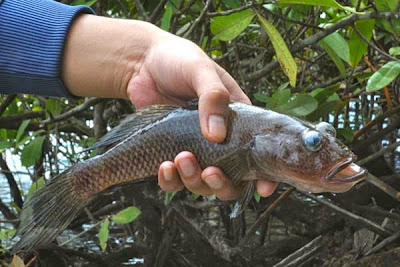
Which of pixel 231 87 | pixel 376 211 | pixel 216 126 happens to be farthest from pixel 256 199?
pixel 216 126

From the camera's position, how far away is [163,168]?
1.61m

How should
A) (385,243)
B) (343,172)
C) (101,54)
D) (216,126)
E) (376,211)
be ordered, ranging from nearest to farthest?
(343,172), (216,126), (101,54), (385,243), (376,211)

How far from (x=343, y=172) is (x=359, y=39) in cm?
86

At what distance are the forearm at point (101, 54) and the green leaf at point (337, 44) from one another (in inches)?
24.2

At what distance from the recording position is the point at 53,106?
282 centimetres

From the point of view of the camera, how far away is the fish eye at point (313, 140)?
56.4 inches

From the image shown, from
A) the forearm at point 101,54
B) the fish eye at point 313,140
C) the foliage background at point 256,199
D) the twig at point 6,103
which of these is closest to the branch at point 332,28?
the foliage background at point 256,199

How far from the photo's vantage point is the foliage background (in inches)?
99.2

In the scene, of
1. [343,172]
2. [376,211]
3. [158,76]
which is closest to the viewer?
[343,172]

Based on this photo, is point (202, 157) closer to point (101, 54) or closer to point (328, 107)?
point (101, 54)

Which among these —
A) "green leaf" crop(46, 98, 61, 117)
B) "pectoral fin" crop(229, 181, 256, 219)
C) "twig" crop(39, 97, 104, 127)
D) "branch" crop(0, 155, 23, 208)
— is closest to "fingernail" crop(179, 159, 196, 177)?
"pectoral fin" crop(229, 181, 256, 219)

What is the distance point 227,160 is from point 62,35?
693 millimetres

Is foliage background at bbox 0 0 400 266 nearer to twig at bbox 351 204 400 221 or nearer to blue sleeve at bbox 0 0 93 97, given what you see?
twig at bbox 351 204 400 221

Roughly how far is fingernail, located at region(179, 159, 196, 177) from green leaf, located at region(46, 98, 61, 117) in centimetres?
134
